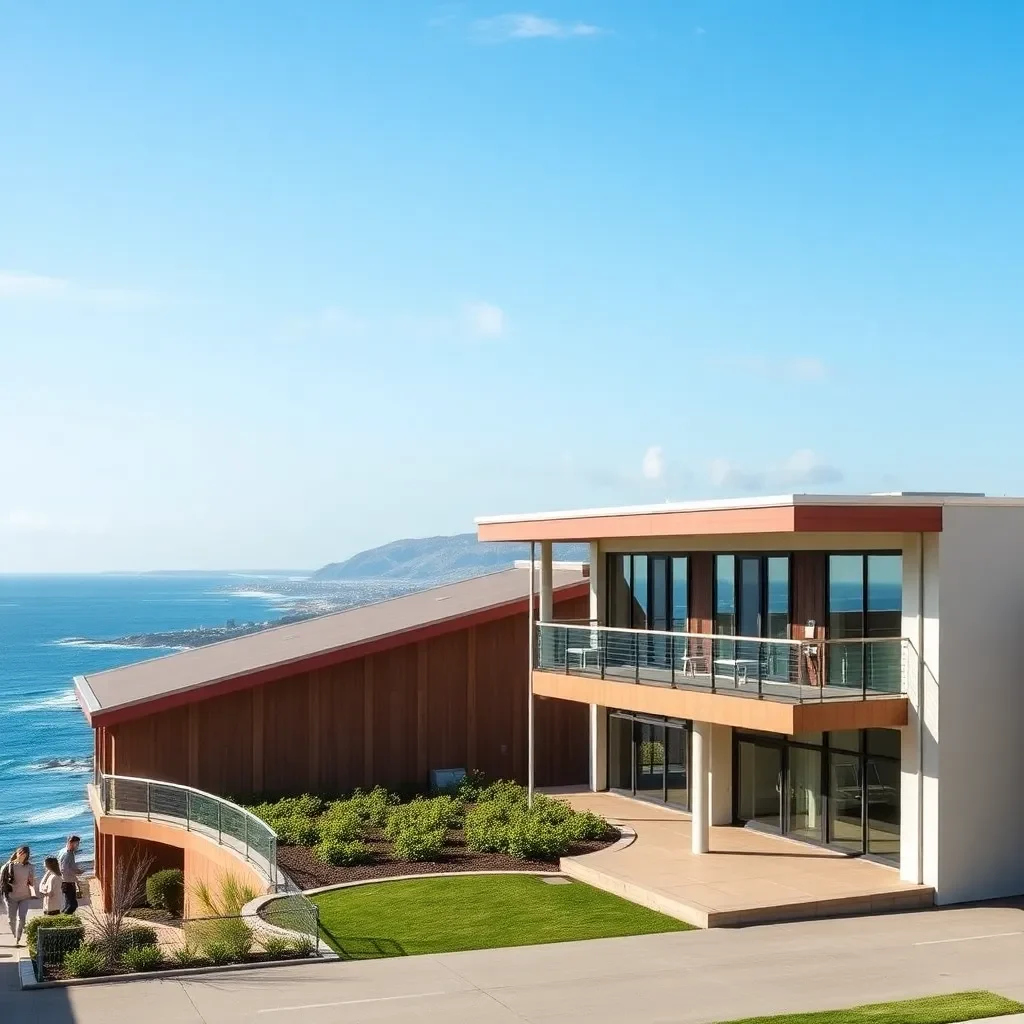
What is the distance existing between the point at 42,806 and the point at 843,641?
61.4 metres

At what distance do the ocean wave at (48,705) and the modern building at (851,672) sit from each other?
307ft

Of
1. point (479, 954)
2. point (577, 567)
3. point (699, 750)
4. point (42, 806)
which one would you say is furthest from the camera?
point (42, 806)

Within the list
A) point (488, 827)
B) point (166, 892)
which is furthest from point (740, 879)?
point (166, 892)

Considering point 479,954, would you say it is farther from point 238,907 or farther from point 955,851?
point 955,851

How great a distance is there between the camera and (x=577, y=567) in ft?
96.8

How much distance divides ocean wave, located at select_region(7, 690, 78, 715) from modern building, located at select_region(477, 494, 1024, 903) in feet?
307

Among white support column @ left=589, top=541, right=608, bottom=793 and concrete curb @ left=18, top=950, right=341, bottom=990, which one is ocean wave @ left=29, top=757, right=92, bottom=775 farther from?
concrete curb @ left=18, top=950, right=341, bottom=990

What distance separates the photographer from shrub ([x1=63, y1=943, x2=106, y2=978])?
49.7ft

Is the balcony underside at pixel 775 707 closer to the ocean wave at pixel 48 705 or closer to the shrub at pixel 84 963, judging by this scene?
the shrub at pixel 84 963

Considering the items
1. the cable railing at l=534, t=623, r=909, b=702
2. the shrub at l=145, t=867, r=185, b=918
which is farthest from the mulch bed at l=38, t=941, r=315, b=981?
the shrub at l=145, t=867, r=185, b=918

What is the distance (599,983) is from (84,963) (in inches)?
235

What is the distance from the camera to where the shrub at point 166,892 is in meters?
23.6

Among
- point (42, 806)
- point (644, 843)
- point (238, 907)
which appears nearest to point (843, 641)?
point (644, 843)

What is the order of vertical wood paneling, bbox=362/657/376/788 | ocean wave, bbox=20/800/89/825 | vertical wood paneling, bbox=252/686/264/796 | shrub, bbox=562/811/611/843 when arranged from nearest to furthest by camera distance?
shrub, bbox=562/811/611/843, vertical wood paneling, bbox=252/686/264/796, vertical wood paneling, bbox=362/657/376/788, ocean wave, bbox=20/800/89/825
